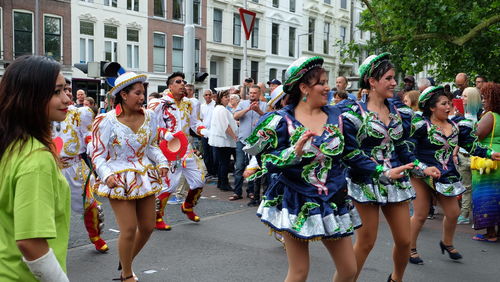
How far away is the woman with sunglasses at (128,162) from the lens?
4.84 m

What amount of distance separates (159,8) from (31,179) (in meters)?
29.9

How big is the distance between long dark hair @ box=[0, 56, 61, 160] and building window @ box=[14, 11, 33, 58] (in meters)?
24.2

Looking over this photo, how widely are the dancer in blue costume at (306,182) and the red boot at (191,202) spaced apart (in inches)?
155

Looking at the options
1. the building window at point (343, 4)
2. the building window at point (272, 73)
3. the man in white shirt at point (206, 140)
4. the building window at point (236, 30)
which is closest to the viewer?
the man in white shirt at point (206, 140)

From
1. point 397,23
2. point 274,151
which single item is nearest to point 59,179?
point 274,151

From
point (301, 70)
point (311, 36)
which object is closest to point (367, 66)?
point (301, 70)

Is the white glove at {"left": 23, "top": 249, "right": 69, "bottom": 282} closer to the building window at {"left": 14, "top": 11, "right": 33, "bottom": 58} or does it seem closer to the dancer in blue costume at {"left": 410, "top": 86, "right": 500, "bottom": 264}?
the dancer in blue costume at {"left": 410, "top": 86, "right": 500, "bottom": 264}

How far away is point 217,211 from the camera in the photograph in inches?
343

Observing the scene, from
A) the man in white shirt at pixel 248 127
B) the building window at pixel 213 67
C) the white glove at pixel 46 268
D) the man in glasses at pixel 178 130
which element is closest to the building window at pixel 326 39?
the building window at pixel 213 67

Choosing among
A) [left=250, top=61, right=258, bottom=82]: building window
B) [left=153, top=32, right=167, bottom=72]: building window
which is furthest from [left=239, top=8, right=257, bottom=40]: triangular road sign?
[left=250, top=61, right=258, bottom=82]: building window

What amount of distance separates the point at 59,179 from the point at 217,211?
6582 millimetres

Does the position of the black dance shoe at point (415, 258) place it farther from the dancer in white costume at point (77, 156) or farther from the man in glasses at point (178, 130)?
the dancer in white costume at point (77, 156)

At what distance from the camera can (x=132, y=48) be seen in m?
29.2

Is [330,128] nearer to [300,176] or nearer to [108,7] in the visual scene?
[300,176]
